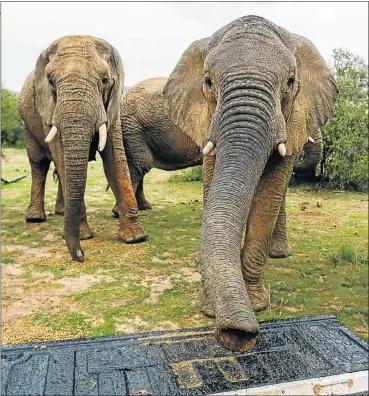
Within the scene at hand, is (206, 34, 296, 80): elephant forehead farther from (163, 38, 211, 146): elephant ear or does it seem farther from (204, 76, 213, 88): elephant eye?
(163, 38, 211, 146): elephant ear

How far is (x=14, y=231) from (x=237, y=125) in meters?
4.76

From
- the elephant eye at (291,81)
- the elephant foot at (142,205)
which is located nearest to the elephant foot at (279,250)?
the elephant eye at (291,81)

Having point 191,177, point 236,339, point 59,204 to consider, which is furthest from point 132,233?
point 191,177

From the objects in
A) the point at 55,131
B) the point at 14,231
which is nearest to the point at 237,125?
the point at 55,131

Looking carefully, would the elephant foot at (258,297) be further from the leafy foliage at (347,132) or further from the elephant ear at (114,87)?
the leafy foliage at (347,132)

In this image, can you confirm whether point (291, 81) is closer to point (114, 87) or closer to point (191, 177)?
point (114, 87)

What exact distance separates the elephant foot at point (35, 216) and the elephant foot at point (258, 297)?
13.8 ft

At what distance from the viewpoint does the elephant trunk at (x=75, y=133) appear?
5.25 meters

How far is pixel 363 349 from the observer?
10.8 feet

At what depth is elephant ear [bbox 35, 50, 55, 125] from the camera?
227 inches

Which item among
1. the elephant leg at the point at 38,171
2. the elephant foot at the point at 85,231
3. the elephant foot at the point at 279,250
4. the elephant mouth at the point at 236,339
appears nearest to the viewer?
the elephant mouth at the point at 236,339

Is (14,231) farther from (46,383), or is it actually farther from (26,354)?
(46,383)

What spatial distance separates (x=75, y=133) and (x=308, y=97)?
2.47 metres

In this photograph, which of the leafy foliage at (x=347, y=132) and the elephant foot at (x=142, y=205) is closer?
the elephant foot at (x=142, y=205)
